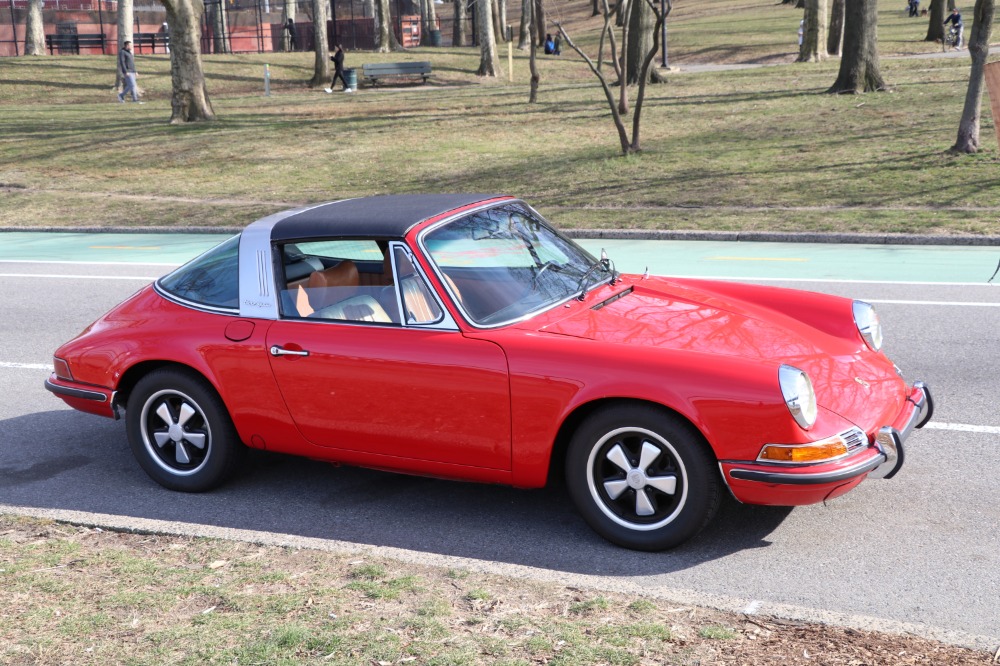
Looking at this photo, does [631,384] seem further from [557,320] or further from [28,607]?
[28,607]

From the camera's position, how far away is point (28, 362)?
8852 mm

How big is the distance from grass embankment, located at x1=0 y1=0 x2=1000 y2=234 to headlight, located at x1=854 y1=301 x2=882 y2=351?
868 centimetres

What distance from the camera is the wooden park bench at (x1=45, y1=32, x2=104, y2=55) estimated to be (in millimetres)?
52375

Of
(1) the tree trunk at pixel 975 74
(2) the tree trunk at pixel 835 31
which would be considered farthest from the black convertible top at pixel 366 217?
(2) the tree trunk at pixel 835 31

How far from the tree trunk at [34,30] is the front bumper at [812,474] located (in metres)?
48.5

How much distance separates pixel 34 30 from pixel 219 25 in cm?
1213

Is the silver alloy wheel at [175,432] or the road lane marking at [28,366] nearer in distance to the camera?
the silver alloy wheel at [175,432]

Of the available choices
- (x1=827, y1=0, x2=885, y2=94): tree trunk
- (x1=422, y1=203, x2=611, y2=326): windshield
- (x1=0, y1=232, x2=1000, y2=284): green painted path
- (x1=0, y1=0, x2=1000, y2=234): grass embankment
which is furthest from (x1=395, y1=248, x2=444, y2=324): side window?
(x1=827, y1=0, x2=885, y2=94): tree trunk

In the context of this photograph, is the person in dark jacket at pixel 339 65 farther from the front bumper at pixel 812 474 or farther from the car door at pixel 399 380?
the front bumper at pixel 812 474

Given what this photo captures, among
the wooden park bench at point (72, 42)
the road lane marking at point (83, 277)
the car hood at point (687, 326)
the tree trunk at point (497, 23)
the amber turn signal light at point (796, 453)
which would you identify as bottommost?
the road lane marking at point (83, 277)

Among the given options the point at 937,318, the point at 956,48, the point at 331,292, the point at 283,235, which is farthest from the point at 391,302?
the point at 956,48

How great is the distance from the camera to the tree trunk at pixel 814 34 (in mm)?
34625

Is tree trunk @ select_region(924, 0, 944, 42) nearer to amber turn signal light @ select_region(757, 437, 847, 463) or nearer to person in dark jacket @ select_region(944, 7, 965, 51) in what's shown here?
person in dark jacket @ select_region(944, 7, 965, 51)

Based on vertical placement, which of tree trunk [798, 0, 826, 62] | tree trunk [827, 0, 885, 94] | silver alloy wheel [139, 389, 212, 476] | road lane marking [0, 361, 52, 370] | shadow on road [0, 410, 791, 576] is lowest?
road lane marking [0, 361, 52, 370]
